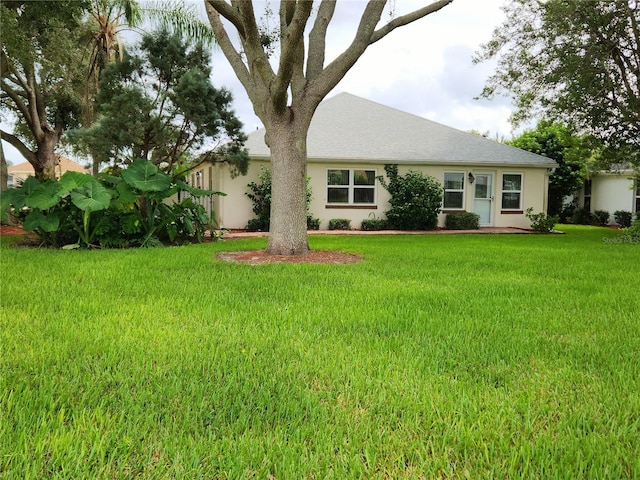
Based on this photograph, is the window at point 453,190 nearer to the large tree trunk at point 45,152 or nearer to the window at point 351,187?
the window at point 351,187

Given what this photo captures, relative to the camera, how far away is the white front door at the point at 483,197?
20475 millimetres

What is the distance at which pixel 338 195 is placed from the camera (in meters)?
18.9

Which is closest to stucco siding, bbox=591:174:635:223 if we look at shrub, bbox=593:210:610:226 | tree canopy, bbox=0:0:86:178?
shrub, bbox=593:210:610:226

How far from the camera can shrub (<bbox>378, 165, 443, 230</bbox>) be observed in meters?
18.5

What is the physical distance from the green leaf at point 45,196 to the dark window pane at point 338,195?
34.2 ft

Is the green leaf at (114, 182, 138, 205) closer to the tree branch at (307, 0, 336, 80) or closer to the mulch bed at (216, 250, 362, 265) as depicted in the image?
the mulch bed at (216, 250, 362, 265)

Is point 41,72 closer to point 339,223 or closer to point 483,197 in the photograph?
point 339,223

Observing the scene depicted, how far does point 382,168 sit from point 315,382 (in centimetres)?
1660

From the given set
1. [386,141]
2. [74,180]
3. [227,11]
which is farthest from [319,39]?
[386,141]

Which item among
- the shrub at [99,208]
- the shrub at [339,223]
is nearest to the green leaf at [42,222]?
the shrub at [99,208]

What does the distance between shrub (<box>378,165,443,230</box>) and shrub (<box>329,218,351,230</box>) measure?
1.61 meters

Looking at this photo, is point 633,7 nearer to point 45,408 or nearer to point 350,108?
point 350,108

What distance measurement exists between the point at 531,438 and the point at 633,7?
15538mm

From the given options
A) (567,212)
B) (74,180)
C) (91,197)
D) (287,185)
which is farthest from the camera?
(567,212)
